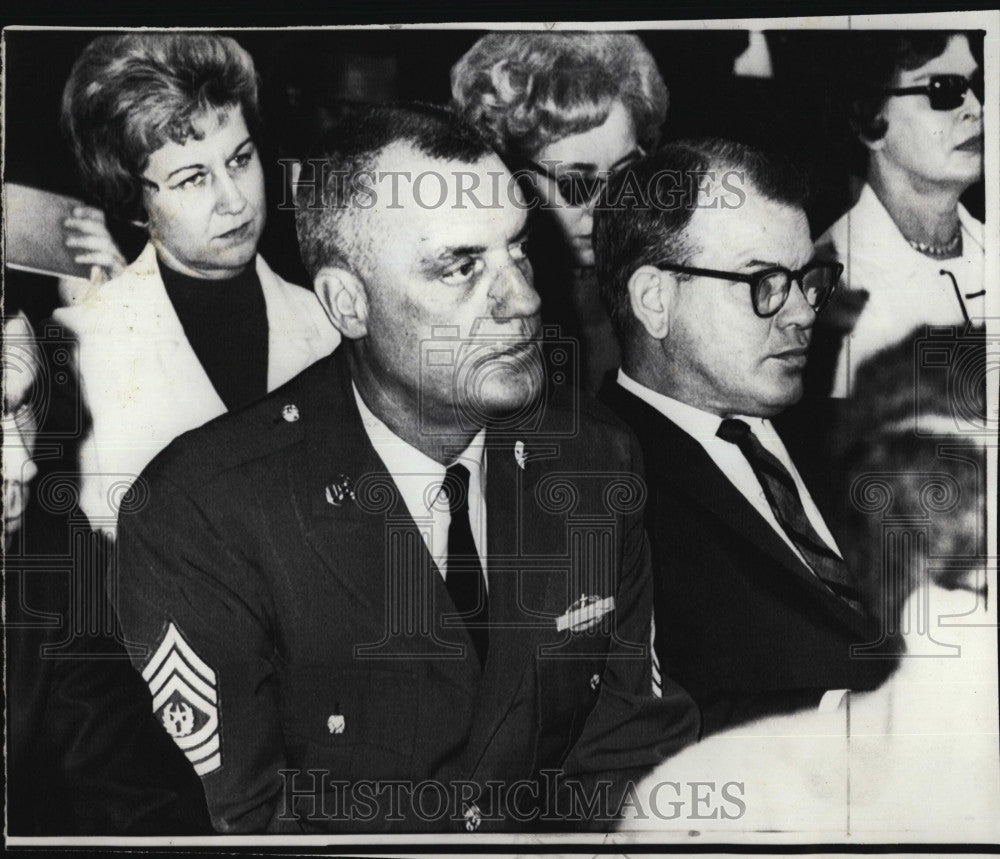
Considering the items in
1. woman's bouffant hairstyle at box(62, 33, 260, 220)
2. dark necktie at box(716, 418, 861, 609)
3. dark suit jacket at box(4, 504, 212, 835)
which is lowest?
dark suit jacket at box(4, 504, 212, 835)

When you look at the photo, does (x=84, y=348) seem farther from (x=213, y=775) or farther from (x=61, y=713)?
(x=213, y=775)

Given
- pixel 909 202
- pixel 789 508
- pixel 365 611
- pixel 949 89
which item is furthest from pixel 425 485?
pixel 949 89

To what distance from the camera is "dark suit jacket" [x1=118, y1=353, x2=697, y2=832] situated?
1895mm

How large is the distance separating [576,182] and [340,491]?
0.74 metres

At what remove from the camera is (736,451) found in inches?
78.1

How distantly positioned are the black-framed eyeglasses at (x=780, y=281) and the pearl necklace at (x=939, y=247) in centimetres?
17

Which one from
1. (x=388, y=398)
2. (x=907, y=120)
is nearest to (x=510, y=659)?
(x=388, y=398)

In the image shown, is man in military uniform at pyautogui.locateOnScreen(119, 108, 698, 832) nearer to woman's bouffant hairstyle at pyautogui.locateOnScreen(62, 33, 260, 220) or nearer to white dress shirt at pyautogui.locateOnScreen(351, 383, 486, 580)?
white dress shirt at pyautogui.locateOnScreen(351, 383, 486, 580)

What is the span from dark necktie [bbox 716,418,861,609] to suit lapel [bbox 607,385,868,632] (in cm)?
3

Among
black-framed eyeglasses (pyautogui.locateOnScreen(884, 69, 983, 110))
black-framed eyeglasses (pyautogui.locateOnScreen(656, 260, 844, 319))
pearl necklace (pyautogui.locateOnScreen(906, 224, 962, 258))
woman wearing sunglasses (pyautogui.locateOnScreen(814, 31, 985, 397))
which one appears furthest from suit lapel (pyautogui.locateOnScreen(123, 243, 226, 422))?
black-framed eyeglasses (pyautogui.locateOnScreen(884, 69, 983, 110))

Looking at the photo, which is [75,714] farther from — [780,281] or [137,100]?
[780,281]

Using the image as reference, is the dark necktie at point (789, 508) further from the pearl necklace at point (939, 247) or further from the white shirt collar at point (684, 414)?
the pearl necklace at point (939, 247)

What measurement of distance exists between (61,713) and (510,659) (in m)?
0.87

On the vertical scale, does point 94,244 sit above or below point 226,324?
above
